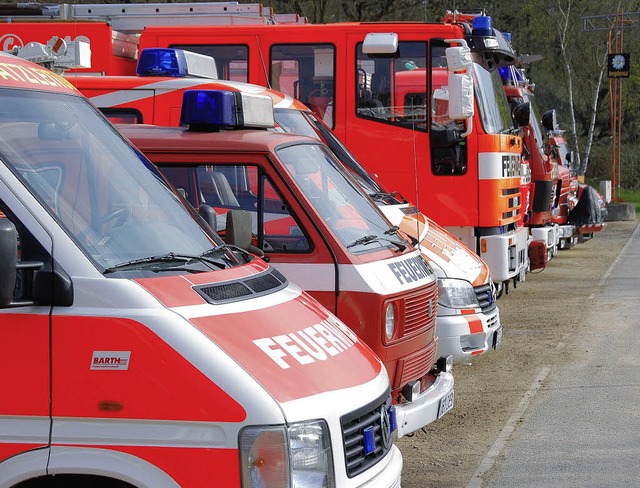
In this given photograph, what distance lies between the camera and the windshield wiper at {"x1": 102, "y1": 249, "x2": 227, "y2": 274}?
3.83m

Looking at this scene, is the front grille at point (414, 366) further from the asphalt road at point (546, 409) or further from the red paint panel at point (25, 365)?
the red paint panel at point (25, 365)

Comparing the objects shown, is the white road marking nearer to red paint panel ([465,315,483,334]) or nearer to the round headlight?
red paint panel ([465,315,483,334])

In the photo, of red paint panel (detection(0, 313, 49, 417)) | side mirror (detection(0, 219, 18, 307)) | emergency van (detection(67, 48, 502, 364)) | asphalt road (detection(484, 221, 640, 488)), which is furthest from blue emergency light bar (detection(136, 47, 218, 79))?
side mirror (detection(0, 219, 18, 307))

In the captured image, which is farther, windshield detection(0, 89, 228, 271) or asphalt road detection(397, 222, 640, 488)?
asphalt road detection(397, 222, 640, 488)

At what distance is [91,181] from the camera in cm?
418

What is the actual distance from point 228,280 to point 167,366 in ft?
2.06

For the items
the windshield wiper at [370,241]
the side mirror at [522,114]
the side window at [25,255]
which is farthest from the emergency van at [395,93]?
the side window at [25,255]

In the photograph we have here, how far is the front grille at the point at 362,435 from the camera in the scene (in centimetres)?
384

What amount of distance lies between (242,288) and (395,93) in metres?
7.98

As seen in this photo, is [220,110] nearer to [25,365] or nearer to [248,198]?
[248,198]

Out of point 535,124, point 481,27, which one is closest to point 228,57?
point 481,27

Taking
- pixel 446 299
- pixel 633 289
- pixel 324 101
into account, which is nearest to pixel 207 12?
pixel 324 101

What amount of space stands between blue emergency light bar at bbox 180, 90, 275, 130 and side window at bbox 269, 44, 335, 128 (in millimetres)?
5389

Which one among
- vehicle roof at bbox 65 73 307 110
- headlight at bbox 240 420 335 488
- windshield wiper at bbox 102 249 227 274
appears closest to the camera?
headlight at bbox 240 420 335 488
